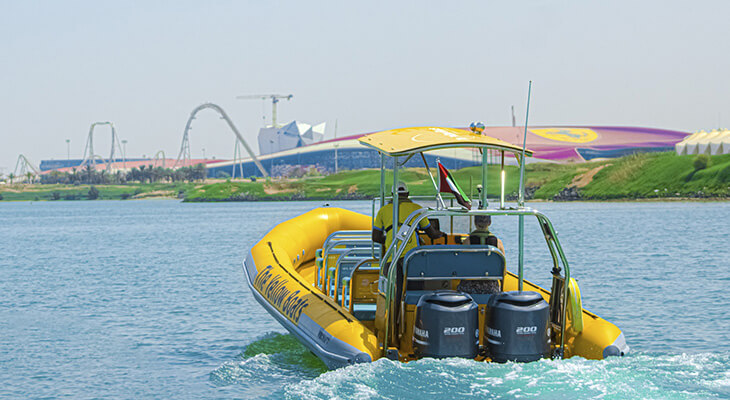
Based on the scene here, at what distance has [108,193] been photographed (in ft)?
551

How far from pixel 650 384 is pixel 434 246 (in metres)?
2.29

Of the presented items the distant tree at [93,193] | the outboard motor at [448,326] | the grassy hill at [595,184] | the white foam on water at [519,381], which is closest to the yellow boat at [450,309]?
the outboard motor at [448,326]

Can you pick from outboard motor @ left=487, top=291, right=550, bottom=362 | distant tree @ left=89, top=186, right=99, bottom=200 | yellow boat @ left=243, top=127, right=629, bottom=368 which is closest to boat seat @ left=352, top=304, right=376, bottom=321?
yellow boat @ left=243, top=127, right=629, bottom=368

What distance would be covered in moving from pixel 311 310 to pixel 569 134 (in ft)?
616

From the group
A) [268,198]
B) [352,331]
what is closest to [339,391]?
[352,331]

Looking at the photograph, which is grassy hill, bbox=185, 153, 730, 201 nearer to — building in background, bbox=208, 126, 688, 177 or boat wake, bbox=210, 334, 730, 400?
building in background, bbox=208, 126, 688, 177

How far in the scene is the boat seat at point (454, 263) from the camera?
7.64 metres

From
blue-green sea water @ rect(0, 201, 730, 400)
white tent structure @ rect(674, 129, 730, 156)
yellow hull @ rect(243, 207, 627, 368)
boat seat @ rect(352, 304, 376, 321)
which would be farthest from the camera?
white tent structure @ rect(674, 129, 730, 156)

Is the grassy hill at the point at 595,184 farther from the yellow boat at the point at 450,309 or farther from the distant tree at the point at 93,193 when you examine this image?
the yellow boat at the point at 450,309

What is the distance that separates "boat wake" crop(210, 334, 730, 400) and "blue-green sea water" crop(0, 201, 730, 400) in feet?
0.04

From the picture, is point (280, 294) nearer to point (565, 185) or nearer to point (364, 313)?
point (364, 313)

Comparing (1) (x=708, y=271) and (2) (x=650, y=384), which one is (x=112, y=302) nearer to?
(2) (x=650, y=384)

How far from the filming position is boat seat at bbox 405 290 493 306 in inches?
301

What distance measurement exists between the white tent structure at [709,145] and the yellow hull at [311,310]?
107 meters
